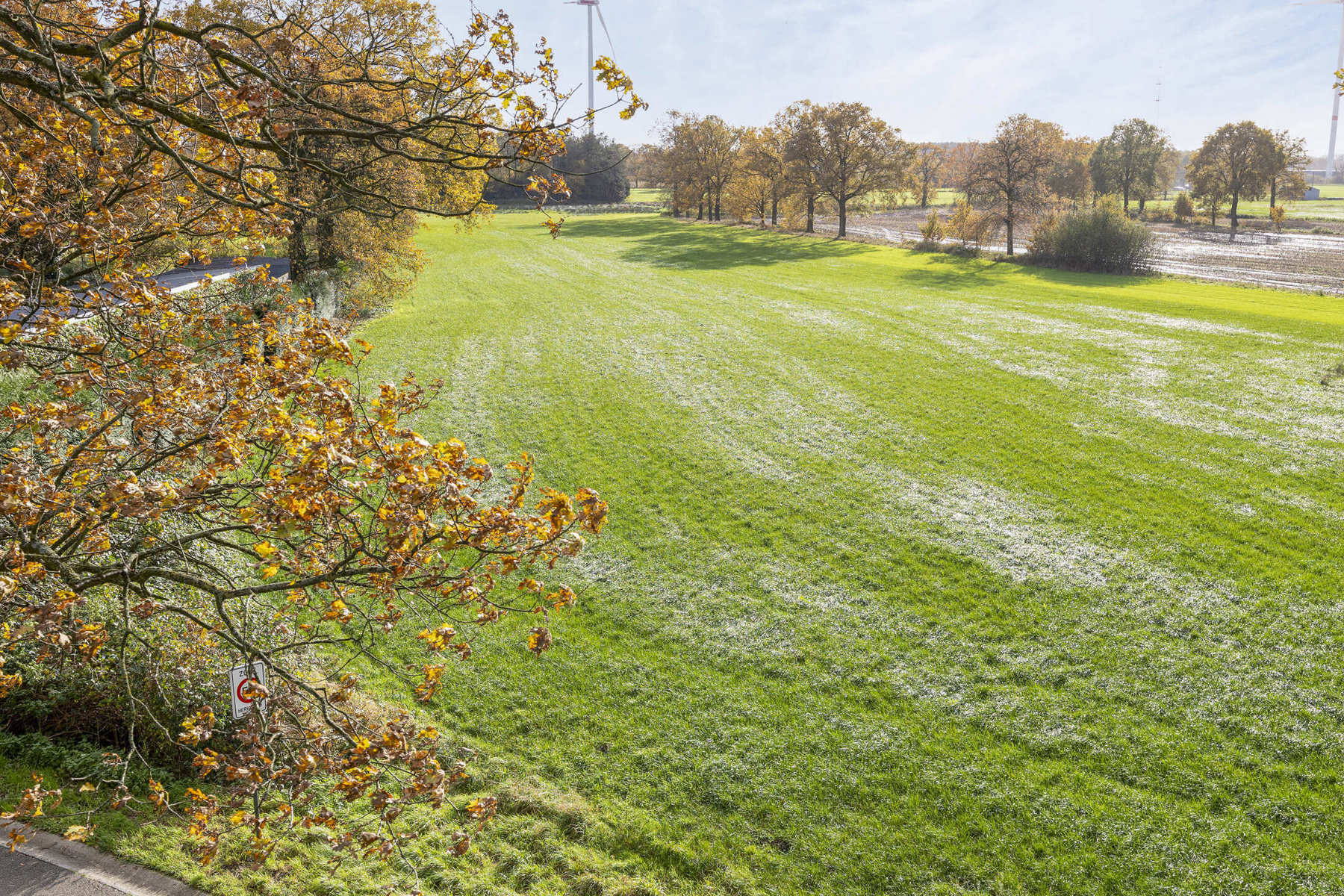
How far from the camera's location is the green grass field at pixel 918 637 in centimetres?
675

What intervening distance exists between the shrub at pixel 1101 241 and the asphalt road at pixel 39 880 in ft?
153

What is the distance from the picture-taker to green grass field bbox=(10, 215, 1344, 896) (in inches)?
266

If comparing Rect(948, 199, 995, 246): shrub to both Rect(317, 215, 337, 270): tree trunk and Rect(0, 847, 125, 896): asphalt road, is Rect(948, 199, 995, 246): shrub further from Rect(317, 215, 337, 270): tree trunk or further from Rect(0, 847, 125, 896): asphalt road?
Rect(0, 847, 125, 896): asphalt road

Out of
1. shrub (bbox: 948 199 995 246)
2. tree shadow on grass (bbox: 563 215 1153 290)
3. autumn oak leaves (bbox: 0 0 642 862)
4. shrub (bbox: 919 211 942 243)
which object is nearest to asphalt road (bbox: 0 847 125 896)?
autumn oak leaves (bbox: 0 0 642 862)

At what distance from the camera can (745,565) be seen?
11.7 m

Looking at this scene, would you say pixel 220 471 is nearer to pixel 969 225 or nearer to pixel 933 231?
pixel 969 225

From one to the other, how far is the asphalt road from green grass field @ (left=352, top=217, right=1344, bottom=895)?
11.5 feet

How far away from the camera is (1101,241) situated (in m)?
40.5

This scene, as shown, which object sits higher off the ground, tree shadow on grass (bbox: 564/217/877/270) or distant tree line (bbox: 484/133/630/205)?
distant tree line (bbox: 484/133/630/205)

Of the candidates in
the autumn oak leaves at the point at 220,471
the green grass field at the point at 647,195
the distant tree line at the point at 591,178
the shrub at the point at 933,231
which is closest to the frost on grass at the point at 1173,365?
the autumn oak leaves at the point at 220,471

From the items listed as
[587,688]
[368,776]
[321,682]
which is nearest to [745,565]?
[587,688]

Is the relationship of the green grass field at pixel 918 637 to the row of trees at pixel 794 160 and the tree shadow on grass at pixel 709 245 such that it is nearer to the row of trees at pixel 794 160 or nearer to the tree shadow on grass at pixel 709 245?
the tree shadow on grass at pixel 709 245

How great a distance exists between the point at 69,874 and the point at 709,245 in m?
53.4

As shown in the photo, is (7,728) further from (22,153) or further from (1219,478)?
(1219,478)
